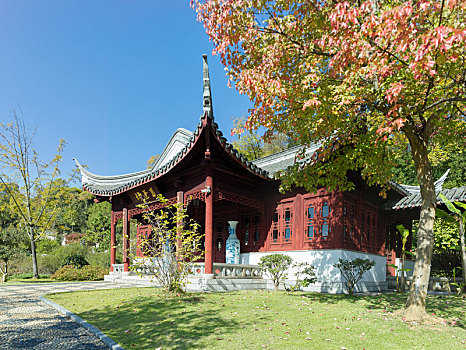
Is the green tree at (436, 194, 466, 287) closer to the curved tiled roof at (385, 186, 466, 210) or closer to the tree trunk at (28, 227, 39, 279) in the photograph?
the curved tiled roof at (385, 186, 466, 210)

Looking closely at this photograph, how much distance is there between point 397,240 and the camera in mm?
15180

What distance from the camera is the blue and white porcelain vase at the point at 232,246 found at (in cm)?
1227

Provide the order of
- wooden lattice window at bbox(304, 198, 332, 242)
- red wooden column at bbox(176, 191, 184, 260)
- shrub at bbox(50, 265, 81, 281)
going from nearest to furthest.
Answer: red wooden column at bbox(176, 191, 184, 260)
wooden lattice window at bbox(304, 198, 332, 242)
shrub at bbox(50, 265, 81, 281)

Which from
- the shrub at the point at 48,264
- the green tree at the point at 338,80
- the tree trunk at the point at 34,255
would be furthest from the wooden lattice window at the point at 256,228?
the shrub at the point at 48,264

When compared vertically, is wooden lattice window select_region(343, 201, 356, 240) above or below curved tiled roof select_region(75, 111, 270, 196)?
below

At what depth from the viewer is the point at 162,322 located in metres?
5.52

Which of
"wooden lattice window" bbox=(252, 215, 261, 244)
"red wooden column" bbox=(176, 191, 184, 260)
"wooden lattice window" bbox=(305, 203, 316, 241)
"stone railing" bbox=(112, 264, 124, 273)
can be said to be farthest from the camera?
"stone railing" bbox=(112, 264, 124, 273)

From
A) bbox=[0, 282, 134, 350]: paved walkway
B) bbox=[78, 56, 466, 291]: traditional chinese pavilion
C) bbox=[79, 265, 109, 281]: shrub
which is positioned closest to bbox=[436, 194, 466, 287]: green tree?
bbox=[78, 56, 466, 291]: traditional chinese pavilion

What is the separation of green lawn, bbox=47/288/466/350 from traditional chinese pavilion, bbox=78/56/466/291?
74.6 inches

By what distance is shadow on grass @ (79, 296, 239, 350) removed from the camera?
4566 millimetres

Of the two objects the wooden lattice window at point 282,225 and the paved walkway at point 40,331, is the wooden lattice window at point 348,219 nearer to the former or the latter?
the wooden lattice window at point 282,225

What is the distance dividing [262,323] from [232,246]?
6.91 m

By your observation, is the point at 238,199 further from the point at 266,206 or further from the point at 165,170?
the point at 165,170

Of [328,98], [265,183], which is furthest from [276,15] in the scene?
[265,183]
